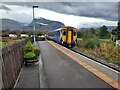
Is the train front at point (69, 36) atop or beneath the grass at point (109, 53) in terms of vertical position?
atop

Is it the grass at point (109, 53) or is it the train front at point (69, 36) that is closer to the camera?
the grass at point (109, 53)

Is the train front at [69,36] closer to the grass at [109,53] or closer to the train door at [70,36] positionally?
the train door at [70,36]

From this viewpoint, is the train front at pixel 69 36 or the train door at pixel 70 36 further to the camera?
the train door at pixel 70 36

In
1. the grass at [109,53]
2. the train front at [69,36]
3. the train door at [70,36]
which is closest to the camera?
the grass at [109,53]

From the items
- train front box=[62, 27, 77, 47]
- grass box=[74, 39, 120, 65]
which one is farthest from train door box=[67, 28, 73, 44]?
grass box=[74, 39, 120, 65]

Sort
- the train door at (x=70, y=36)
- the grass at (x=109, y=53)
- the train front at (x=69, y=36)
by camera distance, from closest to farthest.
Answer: the grass at (x=109, y=53), the train front at (x=69, y=36), the train door at (x=70, y=36)

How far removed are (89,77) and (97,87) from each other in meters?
2.12

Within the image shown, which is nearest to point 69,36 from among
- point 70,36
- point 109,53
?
point 70,36

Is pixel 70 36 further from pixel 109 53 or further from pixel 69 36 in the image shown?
pixel 109 53

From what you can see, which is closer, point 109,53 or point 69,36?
point 109,53

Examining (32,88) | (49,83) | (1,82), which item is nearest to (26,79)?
(49,83)

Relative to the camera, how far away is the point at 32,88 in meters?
9.31

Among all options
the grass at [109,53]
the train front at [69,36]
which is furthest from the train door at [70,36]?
the grass at [109,53]

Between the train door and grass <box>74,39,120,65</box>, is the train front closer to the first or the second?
the train door
